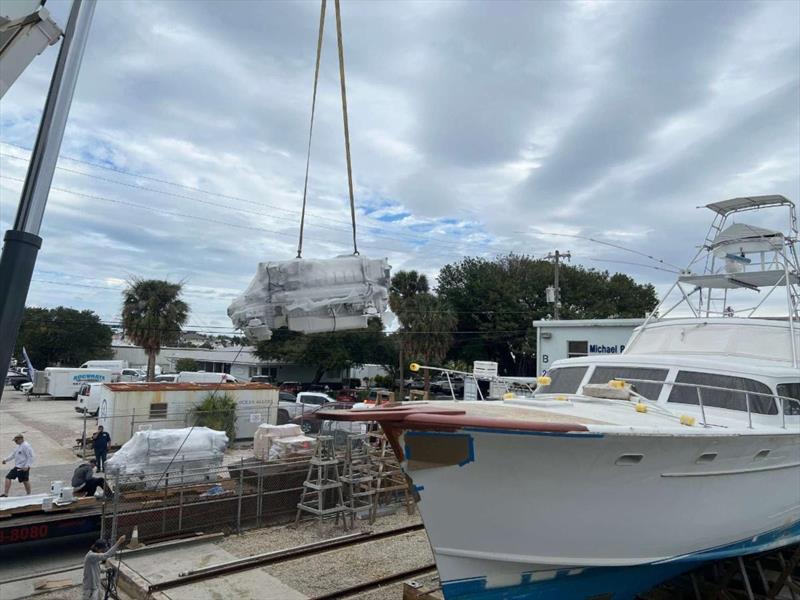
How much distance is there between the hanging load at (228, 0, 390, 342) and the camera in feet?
18.2

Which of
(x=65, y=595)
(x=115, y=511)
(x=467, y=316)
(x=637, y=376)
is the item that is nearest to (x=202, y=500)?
(x=115, y=511)

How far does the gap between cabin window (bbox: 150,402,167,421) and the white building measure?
12856mm

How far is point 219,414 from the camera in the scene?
18.4 metres

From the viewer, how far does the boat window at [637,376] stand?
7.45 metres

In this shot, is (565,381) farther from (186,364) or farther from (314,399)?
(186,364)

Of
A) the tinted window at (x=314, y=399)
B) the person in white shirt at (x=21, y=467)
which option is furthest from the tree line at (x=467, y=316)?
the person in white shirt at (x=21, y=467)

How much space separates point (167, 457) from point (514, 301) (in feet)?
97.7

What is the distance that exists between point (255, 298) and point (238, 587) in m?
4.75

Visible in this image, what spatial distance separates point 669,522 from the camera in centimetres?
573

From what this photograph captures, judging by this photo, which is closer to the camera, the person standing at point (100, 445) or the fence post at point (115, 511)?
the fence post at point (115, 511)

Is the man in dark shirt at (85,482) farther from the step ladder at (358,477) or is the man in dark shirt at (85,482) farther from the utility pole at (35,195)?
the utility pole at (35,195)

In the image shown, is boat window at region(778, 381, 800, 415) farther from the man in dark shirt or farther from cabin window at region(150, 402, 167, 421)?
cabin window at region(150, 402, 167, 421)

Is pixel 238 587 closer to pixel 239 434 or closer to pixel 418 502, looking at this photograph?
pixel 418 502

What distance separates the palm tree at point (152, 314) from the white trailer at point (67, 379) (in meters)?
7.76
